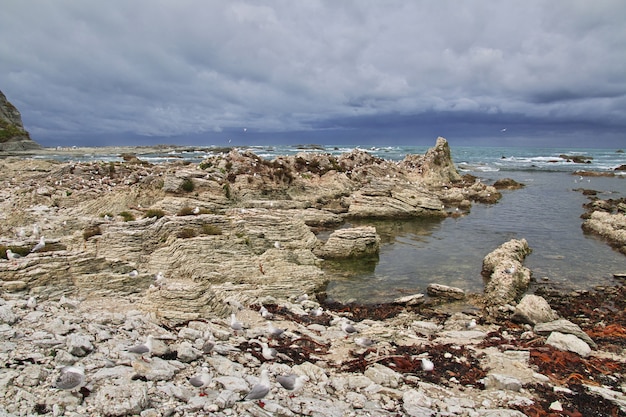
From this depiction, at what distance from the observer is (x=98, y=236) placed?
15.6m

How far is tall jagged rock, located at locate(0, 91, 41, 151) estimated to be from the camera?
92281mm

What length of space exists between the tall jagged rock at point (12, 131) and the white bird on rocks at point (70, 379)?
109 m

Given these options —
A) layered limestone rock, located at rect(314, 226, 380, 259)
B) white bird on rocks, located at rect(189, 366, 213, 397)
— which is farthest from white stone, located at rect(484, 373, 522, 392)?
layered limestone rock, located at rect(314, 226, 380, 259)

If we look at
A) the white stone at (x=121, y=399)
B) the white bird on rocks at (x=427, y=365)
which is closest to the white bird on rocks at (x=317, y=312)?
the white bird on rocks at (x=427, y=365)

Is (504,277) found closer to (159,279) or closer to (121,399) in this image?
(159,279)

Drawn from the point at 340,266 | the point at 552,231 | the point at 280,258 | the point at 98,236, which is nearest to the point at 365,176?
the point at 552,231

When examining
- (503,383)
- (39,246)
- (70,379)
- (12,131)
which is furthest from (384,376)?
(12,131)

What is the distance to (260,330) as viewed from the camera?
11.5m

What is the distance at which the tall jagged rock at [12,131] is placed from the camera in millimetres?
92281

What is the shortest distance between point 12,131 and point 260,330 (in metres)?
117

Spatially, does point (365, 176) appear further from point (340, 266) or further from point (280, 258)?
point (280, 258)

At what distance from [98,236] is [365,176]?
36081mm

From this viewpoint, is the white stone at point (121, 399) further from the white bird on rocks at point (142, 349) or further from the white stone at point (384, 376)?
the white stone at point (384, 376)

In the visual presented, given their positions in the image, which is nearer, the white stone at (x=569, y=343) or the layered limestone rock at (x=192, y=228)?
the white stone at (x=569, y=343)
